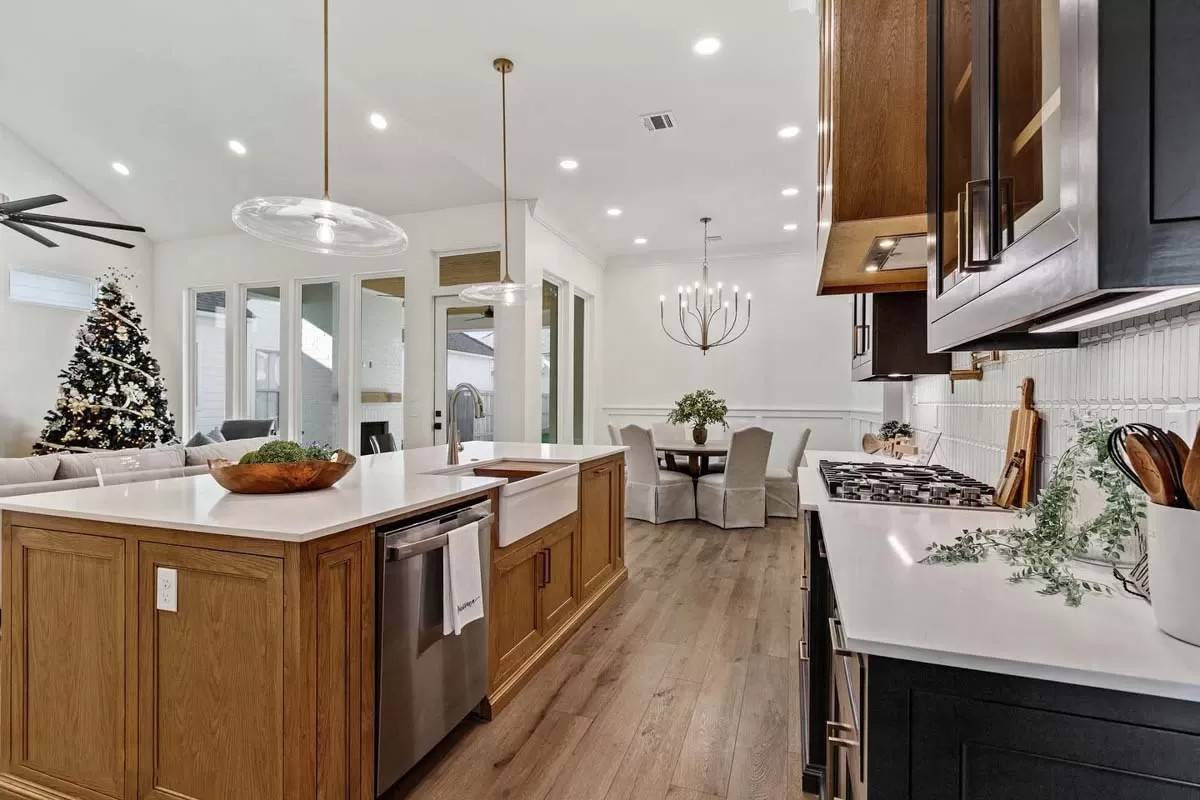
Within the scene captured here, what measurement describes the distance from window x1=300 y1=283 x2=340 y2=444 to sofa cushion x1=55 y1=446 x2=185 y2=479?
3167mm

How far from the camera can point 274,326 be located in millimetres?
7176

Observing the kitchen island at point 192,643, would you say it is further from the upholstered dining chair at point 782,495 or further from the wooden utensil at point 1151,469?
the upholstered dining chair at point 782,495

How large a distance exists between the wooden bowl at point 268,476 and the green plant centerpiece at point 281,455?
19 millimetres

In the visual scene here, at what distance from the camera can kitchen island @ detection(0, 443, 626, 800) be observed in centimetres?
150

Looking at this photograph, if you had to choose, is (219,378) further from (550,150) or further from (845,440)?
(845,440)

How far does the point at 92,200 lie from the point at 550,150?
601cm

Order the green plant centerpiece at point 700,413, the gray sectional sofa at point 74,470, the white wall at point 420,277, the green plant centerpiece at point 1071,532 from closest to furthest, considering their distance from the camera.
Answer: the green plant centerpiece at point 1071,532 < the gray sectional sofa at point 74,470 < the white wall at point 420,277 < the green plant centerpiece at point 700,413

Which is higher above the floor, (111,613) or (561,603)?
(111,613)

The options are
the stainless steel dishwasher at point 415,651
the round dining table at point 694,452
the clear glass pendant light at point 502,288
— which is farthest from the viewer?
the round dining table at point 694,452

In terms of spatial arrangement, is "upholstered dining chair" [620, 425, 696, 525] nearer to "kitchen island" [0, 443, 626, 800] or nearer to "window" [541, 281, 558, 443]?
"window" [541, 281, 558, 443]

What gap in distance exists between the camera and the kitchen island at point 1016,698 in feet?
2.24

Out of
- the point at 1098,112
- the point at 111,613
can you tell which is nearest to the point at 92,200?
the point at 111,613

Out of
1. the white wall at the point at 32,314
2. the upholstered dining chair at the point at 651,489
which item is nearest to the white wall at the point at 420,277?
the white wall at the point at 32,314

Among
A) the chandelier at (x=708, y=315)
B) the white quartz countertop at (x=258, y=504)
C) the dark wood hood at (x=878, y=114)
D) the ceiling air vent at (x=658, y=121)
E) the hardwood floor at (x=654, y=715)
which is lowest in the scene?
the hardwood floor at (x=654, y=715)
